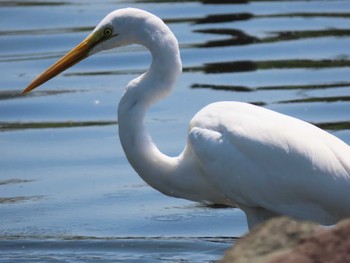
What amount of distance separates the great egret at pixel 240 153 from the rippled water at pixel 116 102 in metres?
0.70

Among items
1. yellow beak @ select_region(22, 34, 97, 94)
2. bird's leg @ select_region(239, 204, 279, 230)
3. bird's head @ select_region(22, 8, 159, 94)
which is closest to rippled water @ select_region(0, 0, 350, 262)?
bird's leg @ select_region(239, 204, 279, 230)

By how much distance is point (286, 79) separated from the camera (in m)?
11.6

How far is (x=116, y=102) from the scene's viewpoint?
11.0 meters

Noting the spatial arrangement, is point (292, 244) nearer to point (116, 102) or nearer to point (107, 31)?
point (107, 31)

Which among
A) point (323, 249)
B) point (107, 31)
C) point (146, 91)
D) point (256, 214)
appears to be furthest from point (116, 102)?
point (323, 249)

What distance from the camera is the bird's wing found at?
685cm

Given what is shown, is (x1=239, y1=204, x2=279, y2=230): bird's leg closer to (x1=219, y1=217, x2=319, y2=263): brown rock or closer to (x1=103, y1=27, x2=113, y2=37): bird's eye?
(x1=103, y1=27, x2=113, y2=37): bird's eye

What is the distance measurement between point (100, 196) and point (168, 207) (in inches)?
21.4

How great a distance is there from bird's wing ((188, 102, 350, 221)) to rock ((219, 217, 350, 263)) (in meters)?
2.21

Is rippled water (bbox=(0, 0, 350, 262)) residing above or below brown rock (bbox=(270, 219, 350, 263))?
below

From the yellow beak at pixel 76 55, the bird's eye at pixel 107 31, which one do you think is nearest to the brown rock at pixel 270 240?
the bird's eye at pixel 107 31

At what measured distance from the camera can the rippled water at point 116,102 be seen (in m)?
8.07

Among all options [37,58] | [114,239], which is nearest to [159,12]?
[37,58]

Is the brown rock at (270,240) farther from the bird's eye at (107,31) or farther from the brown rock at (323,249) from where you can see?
the bird's eye at (107,31)
